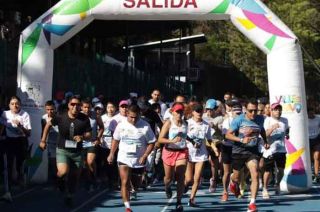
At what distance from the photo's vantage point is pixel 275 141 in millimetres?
13812

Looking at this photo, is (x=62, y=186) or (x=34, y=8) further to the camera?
(x=34, y=8)

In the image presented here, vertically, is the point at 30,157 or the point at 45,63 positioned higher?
the point at 45,63

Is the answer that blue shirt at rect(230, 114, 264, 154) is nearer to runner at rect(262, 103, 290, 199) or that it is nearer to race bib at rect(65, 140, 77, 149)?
runner at rect(262, 103, 290, 199)

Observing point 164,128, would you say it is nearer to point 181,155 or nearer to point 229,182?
point 181,155

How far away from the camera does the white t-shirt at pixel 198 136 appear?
40.2 ft

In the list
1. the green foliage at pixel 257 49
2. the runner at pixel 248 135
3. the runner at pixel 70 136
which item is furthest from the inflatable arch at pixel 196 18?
the green foliage at pixel 257 49

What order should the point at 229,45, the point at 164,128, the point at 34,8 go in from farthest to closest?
the point at 229,45 → the point at 34,8 → the point at 164,128

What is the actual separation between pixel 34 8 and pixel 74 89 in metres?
4.99

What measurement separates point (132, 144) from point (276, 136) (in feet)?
→ 12.3

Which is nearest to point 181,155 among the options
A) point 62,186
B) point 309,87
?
point 62,186

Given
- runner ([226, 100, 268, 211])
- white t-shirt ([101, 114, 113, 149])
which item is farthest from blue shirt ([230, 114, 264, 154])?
white t-shirt ([101, 114, 113, 149])

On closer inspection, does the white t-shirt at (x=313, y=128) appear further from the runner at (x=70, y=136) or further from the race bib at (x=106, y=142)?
the runner at (x=70, y=136)

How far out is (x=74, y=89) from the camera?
21.5 metres

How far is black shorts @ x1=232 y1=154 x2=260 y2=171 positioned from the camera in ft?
39.1
